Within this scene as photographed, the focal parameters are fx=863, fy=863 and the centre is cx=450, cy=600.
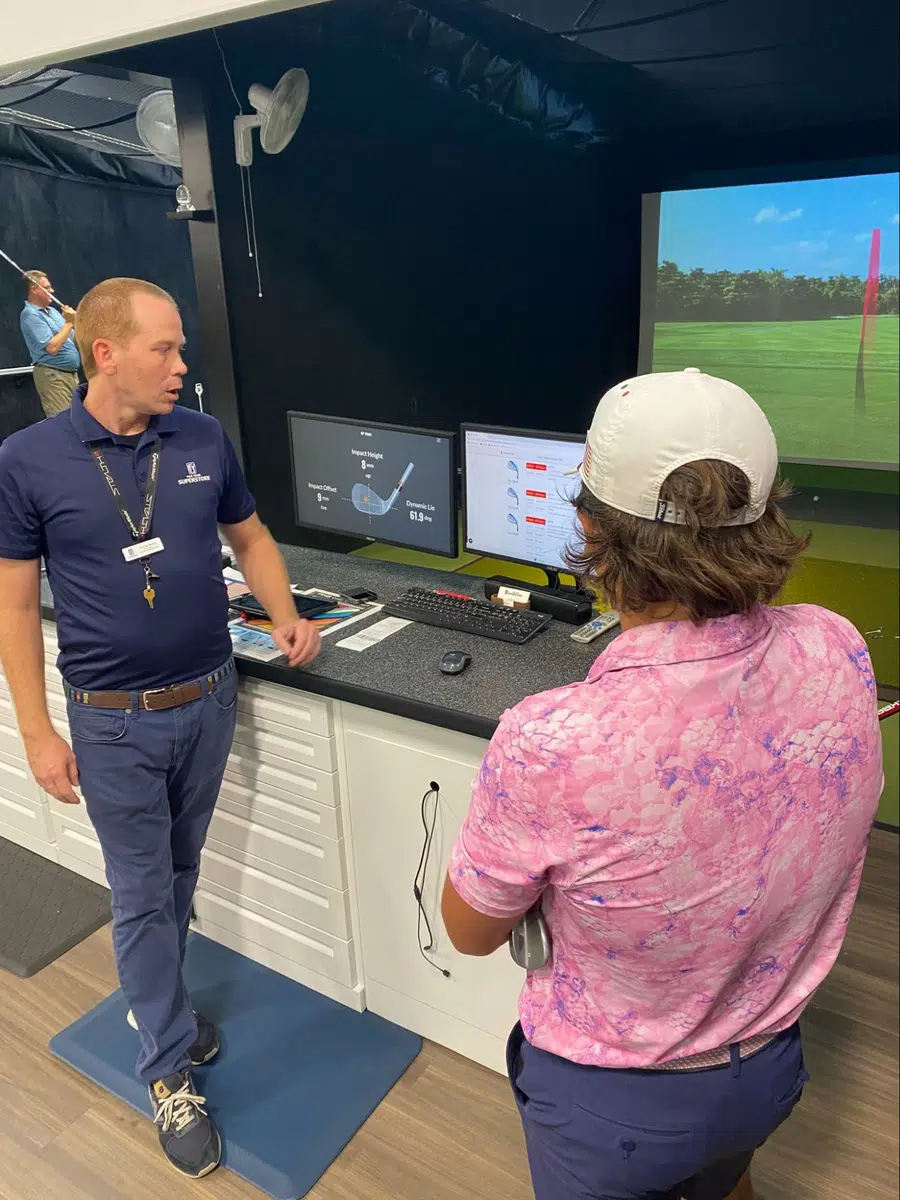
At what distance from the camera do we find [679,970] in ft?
2.71

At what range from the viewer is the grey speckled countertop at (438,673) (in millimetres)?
1586

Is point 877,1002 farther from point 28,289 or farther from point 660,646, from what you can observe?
point 28,289

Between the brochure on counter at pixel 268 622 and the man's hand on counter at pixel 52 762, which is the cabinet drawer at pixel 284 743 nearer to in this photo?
the brochure on counter at pixel 268 622

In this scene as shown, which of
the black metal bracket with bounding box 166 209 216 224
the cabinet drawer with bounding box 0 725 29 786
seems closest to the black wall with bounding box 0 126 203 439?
the black metal bracket with bounding box 166 209 216 224

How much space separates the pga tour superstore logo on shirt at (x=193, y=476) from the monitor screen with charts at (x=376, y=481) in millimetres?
640

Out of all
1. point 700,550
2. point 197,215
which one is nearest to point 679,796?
point 700,550

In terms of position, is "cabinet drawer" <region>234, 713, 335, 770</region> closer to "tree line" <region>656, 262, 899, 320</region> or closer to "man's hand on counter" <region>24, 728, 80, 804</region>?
"man's hand on counter" <region>24, 728, 80, 804</region>

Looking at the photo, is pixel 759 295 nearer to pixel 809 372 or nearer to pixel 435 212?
pixel 809 372

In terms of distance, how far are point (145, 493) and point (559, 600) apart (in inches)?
36.4

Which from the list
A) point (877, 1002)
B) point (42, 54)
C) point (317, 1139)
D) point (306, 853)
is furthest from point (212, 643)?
point (877, 1002)

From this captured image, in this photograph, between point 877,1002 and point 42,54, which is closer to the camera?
point 42,54

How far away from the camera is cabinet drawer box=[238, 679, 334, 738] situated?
1768 mm

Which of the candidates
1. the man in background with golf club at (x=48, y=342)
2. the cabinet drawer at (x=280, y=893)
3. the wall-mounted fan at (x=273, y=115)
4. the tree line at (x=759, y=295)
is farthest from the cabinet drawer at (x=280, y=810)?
the tree line at (x=759, y=295)

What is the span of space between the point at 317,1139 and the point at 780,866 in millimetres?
1331
